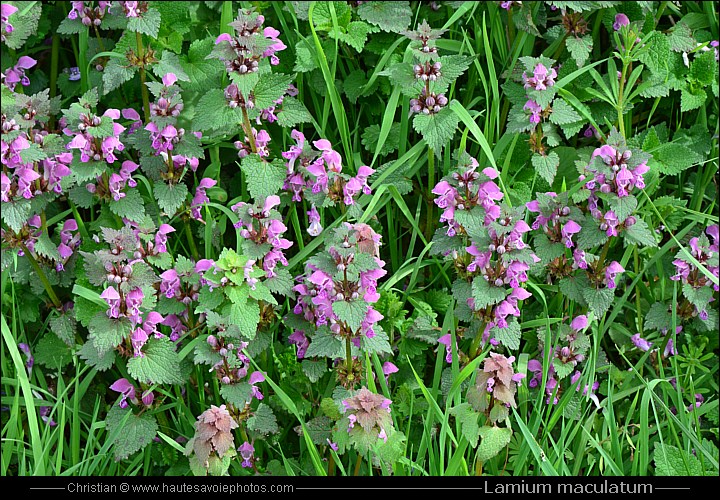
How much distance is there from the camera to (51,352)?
3928 millimetres

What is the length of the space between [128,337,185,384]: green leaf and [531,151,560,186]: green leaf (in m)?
1.71

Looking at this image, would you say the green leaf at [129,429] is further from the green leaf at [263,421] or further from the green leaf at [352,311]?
the green leaf at [352,311]

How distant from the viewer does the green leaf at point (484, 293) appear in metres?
3.41

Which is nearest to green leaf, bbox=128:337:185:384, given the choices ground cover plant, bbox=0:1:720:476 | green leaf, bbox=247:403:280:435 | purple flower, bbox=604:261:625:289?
ground cover plant, bbox=0:1:720:476

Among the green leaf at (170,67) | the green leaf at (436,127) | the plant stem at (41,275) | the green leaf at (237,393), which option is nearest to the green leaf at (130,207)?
the plant stem at (41,275)

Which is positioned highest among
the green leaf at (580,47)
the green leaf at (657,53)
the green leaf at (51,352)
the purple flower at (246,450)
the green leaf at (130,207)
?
the green leaf at (580,47)

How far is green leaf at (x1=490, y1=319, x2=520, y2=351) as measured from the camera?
3.56 m

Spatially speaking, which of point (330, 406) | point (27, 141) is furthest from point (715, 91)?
point (27, 141)

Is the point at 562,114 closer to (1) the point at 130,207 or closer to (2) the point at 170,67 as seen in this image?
(2) the point at 170,67

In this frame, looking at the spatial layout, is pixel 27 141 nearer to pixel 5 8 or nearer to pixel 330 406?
pixel 5 8

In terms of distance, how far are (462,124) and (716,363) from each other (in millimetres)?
1644

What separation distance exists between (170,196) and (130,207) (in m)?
0.17

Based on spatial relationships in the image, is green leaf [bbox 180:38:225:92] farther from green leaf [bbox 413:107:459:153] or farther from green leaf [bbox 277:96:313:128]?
green leaf [bbox 413:107:459:153]

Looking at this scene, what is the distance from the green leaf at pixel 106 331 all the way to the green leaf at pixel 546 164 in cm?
183
